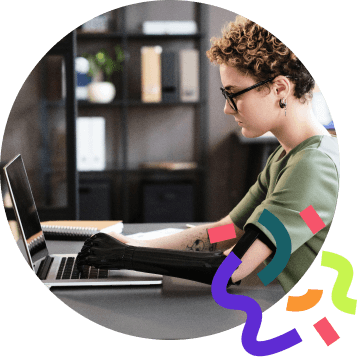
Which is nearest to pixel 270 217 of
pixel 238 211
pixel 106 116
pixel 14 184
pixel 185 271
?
pixel 238 211

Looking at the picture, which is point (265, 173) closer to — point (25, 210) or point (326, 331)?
point (326, 331)

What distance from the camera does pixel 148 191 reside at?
3.70 ft

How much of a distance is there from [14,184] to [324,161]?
750mm

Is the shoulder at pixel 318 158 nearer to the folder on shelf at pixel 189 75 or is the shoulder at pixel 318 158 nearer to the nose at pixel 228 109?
the nose at pixel 228 109

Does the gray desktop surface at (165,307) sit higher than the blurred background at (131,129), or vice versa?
the blurred background at (131,129)

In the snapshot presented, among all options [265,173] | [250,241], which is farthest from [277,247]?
[265,173]

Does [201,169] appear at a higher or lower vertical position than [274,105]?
lower

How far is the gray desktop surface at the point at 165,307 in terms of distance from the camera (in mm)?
981

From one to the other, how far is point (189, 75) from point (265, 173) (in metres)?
0.32

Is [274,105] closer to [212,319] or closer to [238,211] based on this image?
[238,211]

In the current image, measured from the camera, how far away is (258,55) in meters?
1.00

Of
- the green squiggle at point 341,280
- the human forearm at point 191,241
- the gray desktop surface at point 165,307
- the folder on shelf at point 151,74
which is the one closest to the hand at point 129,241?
the human forearm at point 191,241

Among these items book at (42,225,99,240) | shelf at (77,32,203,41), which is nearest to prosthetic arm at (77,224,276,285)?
book at (42,225,99,240)

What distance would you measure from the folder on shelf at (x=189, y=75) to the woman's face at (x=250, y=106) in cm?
9
